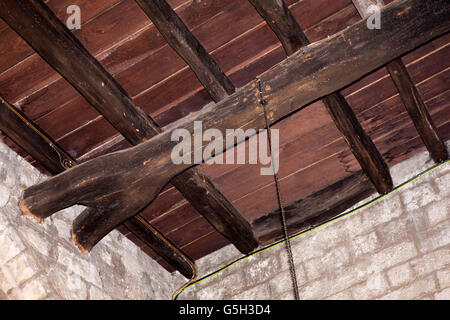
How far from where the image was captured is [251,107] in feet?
9.18

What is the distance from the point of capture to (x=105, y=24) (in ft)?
9.25

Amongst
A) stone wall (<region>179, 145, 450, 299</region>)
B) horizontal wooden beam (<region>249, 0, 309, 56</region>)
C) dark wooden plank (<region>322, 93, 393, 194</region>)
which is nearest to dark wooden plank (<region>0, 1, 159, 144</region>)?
horizontal wooden beam (<region>249, 0, 309, 56</region>)

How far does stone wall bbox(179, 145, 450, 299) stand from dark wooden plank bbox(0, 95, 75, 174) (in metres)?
1.47

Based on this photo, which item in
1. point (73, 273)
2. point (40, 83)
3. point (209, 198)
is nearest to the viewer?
point (40, 83)

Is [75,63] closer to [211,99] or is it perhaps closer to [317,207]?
[211,99]

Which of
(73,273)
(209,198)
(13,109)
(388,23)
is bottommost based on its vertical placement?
(209,198)

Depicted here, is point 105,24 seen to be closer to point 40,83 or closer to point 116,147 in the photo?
point 40,83

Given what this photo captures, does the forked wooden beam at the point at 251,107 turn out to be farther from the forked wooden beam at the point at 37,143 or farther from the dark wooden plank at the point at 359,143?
the dark wooden plank at the point at 359,143

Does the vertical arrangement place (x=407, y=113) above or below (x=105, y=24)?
below

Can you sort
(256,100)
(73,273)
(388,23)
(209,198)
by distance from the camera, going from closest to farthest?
(388,23) → (256,100) → (73,273) → (209,198)

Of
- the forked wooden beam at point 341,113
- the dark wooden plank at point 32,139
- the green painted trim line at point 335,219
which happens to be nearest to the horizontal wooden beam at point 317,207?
the green painted trim line at point 335,219

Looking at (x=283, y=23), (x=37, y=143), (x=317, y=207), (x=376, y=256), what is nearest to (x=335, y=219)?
(x=317, y=207)

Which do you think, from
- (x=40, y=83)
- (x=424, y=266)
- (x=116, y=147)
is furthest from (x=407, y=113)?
(x=40, y=83)
